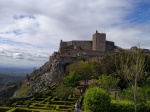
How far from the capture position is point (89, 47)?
304 ft

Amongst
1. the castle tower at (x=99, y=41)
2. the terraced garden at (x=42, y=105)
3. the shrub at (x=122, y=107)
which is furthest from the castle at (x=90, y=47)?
the shrub at (x=122, y=107)

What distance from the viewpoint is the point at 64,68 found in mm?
69375

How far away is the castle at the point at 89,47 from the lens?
81812 millimetres

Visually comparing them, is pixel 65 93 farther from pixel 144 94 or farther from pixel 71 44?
pixel 71 44

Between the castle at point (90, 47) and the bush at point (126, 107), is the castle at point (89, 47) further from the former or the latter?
the bush at point (126, 107)

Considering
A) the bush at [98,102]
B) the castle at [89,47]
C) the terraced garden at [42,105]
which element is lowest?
the terraced garden at [42,105]

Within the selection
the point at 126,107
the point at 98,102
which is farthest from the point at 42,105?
the point at 126,107

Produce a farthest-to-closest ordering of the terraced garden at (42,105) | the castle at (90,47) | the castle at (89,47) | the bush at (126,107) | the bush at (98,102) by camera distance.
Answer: the castle at (90,47) → the castle at (89,47) → the terraced garden at (42,105) → the bush at (126,107) → the bush at (98,102)

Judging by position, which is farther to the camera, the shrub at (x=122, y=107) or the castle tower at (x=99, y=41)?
the castle tower at (x=99, y=41)

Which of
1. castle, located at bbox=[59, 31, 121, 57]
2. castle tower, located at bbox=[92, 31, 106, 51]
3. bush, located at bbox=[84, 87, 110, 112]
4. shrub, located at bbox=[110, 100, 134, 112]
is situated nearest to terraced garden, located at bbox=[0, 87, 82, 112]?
bush, located at bbox=[84, 87, 110, 112]

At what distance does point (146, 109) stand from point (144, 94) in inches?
156

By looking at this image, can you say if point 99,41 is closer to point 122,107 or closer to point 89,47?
point 89,47

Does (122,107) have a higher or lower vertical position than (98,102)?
lower

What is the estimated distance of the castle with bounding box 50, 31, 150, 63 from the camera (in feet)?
268
